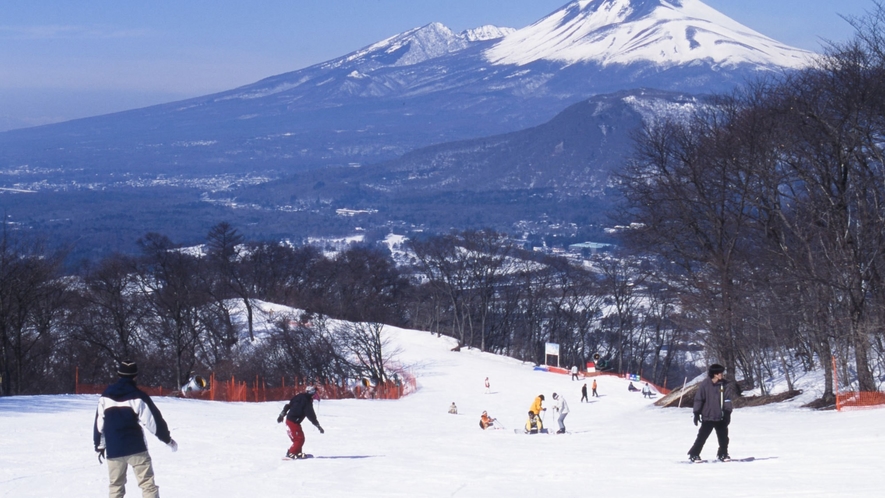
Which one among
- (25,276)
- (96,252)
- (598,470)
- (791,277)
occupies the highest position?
(96,252)

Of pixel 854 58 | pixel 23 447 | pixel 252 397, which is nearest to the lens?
pixel 23 447

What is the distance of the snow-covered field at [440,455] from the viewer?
13.0 meters

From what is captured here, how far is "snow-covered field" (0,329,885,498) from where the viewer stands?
13.0 meters

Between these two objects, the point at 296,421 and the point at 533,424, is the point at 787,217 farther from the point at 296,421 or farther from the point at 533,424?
the point at 296,421

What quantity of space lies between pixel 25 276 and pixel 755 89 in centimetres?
2734

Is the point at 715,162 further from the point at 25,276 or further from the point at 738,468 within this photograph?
the point at 25,276

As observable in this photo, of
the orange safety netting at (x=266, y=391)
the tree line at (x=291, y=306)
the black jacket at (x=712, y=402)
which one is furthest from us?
the tree line at (x=291, y=306)

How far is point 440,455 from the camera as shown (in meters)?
17.5

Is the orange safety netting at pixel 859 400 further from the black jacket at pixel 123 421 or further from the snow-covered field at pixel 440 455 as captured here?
the black jacket at pixel 123 421

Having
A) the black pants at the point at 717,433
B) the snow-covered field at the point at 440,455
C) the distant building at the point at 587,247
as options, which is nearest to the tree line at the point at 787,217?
the snow-covered field at the point at 440,455

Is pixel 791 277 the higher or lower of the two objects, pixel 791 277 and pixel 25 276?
the lower

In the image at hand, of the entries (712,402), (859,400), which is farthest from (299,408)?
(859,400)

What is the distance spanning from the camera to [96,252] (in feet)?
471

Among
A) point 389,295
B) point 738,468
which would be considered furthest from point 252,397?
point 389,295
